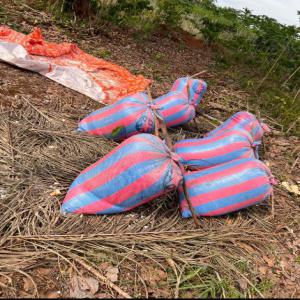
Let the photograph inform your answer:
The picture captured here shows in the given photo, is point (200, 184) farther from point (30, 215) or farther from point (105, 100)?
point (105, 100)

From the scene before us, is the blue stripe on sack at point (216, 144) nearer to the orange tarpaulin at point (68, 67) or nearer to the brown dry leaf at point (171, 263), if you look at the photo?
the brown dry leaf at point (171, 263)

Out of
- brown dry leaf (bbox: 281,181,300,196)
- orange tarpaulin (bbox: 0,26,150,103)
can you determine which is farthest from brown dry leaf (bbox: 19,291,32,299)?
orange tarpaulin (bbox: 0,26,150,103)

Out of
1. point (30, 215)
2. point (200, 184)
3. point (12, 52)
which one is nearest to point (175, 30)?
point (12, 52)

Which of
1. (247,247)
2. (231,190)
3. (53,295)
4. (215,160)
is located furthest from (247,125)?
(53,295)

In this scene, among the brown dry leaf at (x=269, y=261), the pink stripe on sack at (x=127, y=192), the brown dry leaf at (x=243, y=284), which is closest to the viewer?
the brown dry leaf at (x=243, y=284)

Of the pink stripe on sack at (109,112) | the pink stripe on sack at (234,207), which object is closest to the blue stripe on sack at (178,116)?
the pink stripe on sack at (109,112)

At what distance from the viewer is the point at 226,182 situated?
2.69 m

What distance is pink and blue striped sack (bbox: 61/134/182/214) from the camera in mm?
2375

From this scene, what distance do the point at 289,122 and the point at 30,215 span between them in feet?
13.3

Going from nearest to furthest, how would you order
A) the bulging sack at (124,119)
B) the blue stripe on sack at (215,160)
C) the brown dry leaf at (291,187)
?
the blue stripe on sack at (215,160)
the bulging sack at (124,119)
the brown dry leaf at (291,187)

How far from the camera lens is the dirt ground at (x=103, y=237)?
204cm

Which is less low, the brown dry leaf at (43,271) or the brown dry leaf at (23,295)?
the brown dry leaf at (23,295)

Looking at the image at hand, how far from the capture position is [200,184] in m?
2.73

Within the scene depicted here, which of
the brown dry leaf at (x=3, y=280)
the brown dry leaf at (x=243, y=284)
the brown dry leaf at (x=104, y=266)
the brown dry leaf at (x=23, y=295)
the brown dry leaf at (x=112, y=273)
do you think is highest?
the brown dry leaf at (x=243, y=284)
